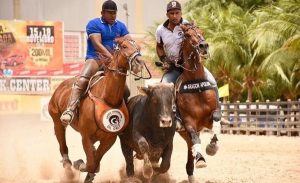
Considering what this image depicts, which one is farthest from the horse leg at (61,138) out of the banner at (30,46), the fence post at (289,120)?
the banner at (30,46)

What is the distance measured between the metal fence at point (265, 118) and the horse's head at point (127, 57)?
1649cm

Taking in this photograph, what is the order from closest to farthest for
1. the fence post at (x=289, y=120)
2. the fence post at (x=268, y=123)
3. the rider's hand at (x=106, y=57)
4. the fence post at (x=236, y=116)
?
the rider's hand at (x=106, y=57) < the fence post at (x=289, y=120) < the fence post at (x=268, y=123) < the fence post at (x=236, y=116)

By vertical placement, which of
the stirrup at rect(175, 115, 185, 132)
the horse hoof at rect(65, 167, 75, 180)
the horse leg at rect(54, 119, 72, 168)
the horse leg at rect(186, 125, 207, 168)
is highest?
the stirrup at rect(175, 115, 185, 132)

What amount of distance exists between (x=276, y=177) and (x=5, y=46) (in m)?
30.6

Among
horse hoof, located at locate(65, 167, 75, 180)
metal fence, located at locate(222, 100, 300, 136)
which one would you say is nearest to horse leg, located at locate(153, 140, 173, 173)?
horse hoof, located at locate(65, 167, 75, 180)

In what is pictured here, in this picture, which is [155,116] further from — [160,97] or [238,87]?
[238,87]

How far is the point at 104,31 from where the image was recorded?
10055 millimetres

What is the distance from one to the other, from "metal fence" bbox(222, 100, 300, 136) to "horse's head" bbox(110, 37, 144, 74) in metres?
16.5

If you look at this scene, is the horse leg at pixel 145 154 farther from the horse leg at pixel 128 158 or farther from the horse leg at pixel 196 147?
the horse leg at pixel 128 158

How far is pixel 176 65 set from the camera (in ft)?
32.9

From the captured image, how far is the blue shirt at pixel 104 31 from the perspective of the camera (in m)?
10.0

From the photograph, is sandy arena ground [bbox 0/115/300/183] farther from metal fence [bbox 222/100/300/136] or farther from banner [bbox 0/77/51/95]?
banner [bbox 0/77/51/95]

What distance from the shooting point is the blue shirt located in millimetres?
10008

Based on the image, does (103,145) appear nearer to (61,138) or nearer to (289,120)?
(61,138)
